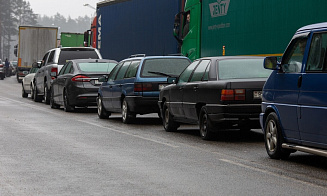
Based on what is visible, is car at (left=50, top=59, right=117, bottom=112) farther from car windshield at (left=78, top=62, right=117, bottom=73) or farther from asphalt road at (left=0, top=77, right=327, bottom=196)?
A: asphalt road at (left=0, top=77, right=327, bottom=196)

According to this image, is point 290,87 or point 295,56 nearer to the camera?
point 290,87

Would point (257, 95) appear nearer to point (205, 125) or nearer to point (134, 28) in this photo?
point (205, 125)

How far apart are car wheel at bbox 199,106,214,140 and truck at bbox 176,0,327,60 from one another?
10.8 ft

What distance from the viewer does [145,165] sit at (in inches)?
406

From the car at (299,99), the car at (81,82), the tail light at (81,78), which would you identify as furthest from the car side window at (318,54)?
the tail light at (81,78)

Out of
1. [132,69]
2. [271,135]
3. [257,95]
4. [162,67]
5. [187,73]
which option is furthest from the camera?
[132,69]

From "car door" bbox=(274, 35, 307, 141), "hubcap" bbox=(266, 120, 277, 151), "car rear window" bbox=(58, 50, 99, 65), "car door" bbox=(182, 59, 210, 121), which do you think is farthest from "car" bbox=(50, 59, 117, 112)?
"car door" bbox=(274, 35, 307, 141)

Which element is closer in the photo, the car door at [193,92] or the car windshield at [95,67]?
the car door at [193,92]

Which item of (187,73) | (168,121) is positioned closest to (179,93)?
(187,73)

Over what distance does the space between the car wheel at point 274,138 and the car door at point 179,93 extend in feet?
12.7

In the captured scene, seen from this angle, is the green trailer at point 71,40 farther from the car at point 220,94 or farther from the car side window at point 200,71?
the car side window at point 200,71

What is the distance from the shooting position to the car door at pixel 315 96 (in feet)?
31.9

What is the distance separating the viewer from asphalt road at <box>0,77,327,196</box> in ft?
27.2

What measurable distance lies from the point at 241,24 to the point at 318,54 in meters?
10.4
